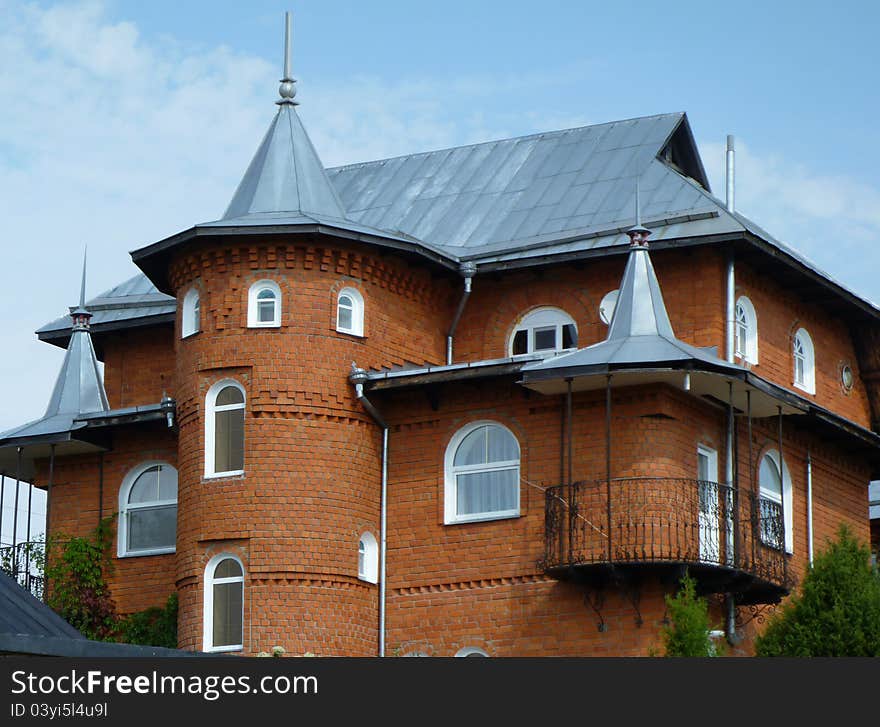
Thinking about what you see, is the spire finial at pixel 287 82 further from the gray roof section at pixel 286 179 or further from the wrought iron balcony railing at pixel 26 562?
the wrought iron balcony railing at pixel 26 562

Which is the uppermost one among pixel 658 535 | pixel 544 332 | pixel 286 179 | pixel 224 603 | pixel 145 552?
pixel 286 179

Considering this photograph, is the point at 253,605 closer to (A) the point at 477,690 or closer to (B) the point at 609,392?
(B) the point at 609,392

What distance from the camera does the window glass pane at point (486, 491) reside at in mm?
31516

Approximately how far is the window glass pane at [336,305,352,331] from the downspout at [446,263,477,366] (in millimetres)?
2081

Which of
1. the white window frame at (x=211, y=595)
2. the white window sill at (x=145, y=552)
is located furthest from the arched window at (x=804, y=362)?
the white window sill at (x=145, y=552)

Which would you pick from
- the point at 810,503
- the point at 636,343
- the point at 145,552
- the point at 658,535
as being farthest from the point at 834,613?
the point at 145,552

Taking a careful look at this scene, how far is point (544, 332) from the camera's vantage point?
1315 inches

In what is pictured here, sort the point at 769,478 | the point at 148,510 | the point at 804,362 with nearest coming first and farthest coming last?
the point at 769,478 < the point at 148,510 < the point at 804,362

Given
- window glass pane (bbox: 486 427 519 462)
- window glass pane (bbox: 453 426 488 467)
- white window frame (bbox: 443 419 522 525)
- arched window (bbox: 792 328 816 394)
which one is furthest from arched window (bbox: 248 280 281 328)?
arched window (bbox: 792 328 816 394)

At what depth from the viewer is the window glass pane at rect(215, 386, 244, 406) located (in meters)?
31.8

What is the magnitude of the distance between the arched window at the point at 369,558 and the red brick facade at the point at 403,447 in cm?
20

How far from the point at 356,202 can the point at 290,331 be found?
262 inches

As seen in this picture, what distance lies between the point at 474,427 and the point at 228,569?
4287 mm

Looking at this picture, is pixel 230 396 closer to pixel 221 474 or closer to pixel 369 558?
pixel 221 474
